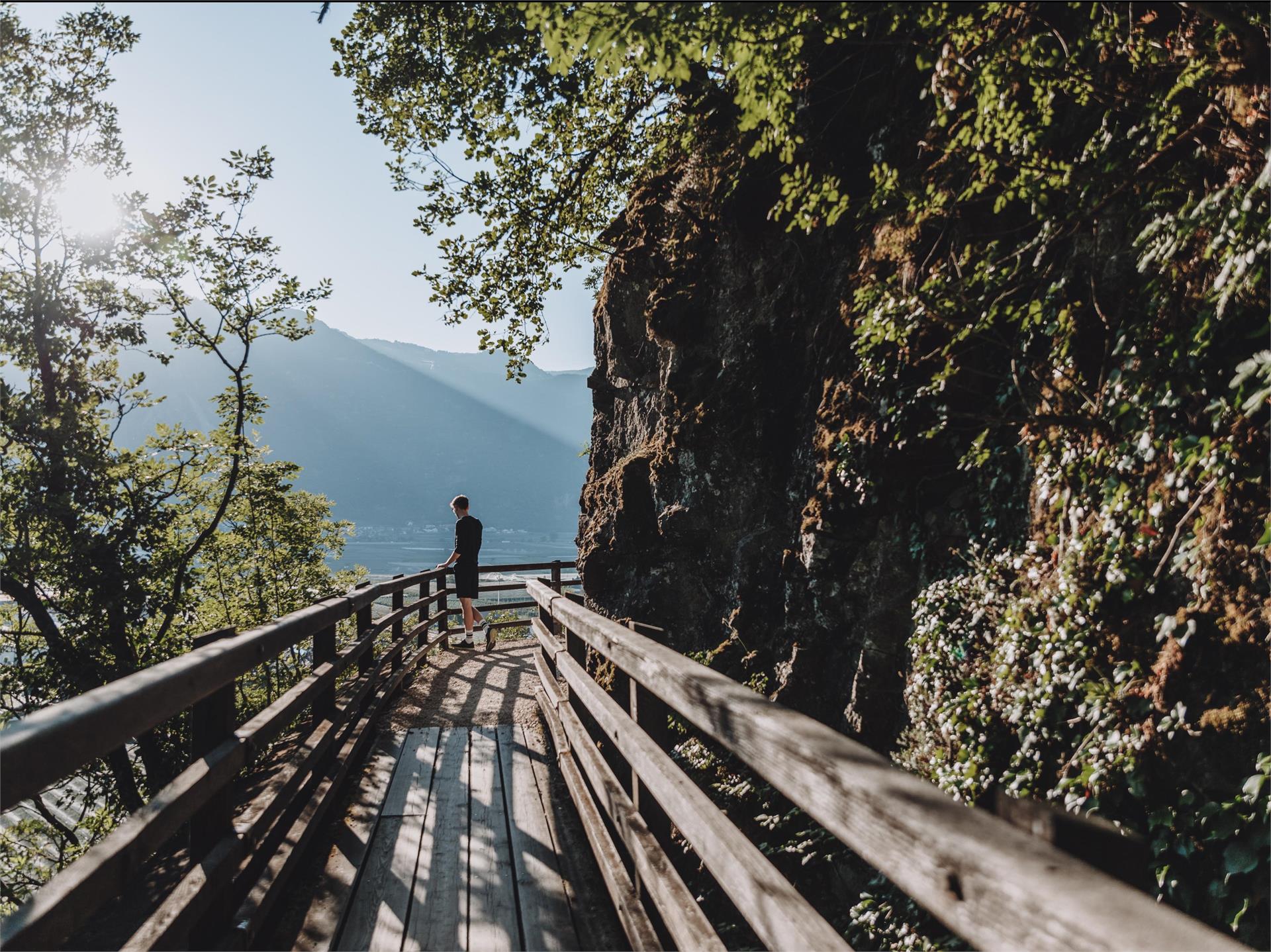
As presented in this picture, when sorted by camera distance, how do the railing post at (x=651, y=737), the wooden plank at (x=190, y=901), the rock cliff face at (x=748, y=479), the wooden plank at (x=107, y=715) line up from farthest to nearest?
1. the rock cliff face at (x=748, y=479)
2. the railing post at (x=651, y=737)
3. the wooden plank at (x=190, y=901)
4. the wooden plank at (x=107, y=715)

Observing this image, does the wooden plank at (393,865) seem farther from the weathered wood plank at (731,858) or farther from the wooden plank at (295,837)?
the weathered wood plank at (731,858)

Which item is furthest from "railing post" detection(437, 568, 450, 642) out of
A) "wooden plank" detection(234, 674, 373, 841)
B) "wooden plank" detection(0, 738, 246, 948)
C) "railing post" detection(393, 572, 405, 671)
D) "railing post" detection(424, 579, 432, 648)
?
"wooden plank" detection(0, 738, 246, 948)

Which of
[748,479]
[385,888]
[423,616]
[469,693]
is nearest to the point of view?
[385,888]

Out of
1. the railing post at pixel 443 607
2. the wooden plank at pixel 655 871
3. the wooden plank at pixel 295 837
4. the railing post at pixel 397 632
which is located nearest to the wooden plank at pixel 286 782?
the wooden plank at pixel 295 837

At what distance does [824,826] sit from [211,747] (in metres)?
2.12

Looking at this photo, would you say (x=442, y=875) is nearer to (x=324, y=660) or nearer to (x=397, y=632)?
(x=324, y=660)

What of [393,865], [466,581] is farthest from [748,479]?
[466,581]

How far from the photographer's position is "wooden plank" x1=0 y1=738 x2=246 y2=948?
134cm

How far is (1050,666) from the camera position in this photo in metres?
3.21

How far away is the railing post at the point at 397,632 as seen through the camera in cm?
742

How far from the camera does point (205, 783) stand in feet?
6.96

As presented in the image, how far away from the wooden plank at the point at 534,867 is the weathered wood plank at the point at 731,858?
0.76m

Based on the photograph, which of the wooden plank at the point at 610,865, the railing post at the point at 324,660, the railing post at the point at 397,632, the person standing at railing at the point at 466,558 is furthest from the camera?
the person standing at railing at the point at 466,558

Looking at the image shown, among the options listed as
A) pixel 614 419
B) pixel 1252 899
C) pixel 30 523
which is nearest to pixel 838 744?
pixel 1252 899
